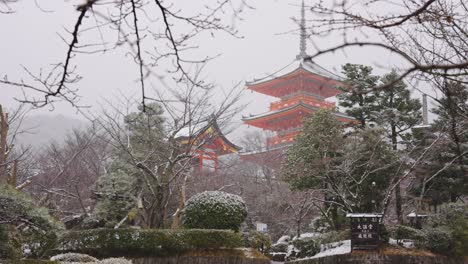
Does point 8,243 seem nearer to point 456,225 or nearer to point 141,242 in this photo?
point 141,242

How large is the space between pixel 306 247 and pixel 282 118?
1727 cm

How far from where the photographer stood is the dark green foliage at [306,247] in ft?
43.8

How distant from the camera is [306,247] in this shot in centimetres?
1366

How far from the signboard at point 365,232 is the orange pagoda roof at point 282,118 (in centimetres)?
1702

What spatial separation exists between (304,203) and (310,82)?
14648mm

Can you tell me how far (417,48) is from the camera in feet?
23.3

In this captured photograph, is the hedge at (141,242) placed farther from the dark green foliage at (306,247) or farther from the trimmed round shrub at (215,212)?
the dark green foliage at (306,247)

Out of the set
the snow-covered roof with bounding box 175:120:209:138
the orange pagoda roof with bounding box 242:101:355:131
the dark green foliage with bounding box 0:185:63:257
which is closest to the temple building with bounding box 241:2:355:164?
the orange pagoda roof with bounding box 242:101:355:131

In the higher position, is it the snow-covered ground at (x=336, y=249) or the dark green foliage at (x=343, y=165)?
the dark green foliage at (x=343, y=165)

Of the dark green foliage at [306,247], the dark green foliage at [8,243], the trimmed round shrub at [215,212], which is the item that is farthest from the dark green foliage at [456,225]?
the dark green foliage at [8,243]

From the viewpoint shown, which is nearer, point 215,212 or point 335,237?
point 215,212

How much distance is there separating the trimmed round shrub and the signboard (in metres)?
2.52

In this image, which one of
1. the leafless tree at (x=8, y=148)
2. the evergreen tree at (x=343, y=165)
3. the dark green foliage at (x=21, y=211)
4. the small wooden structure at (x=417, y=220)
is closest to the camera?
the dark green foliage at (x=21, y=211)

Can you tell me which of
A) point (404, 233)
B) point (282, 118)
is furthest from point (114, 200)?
point (282, 118)
